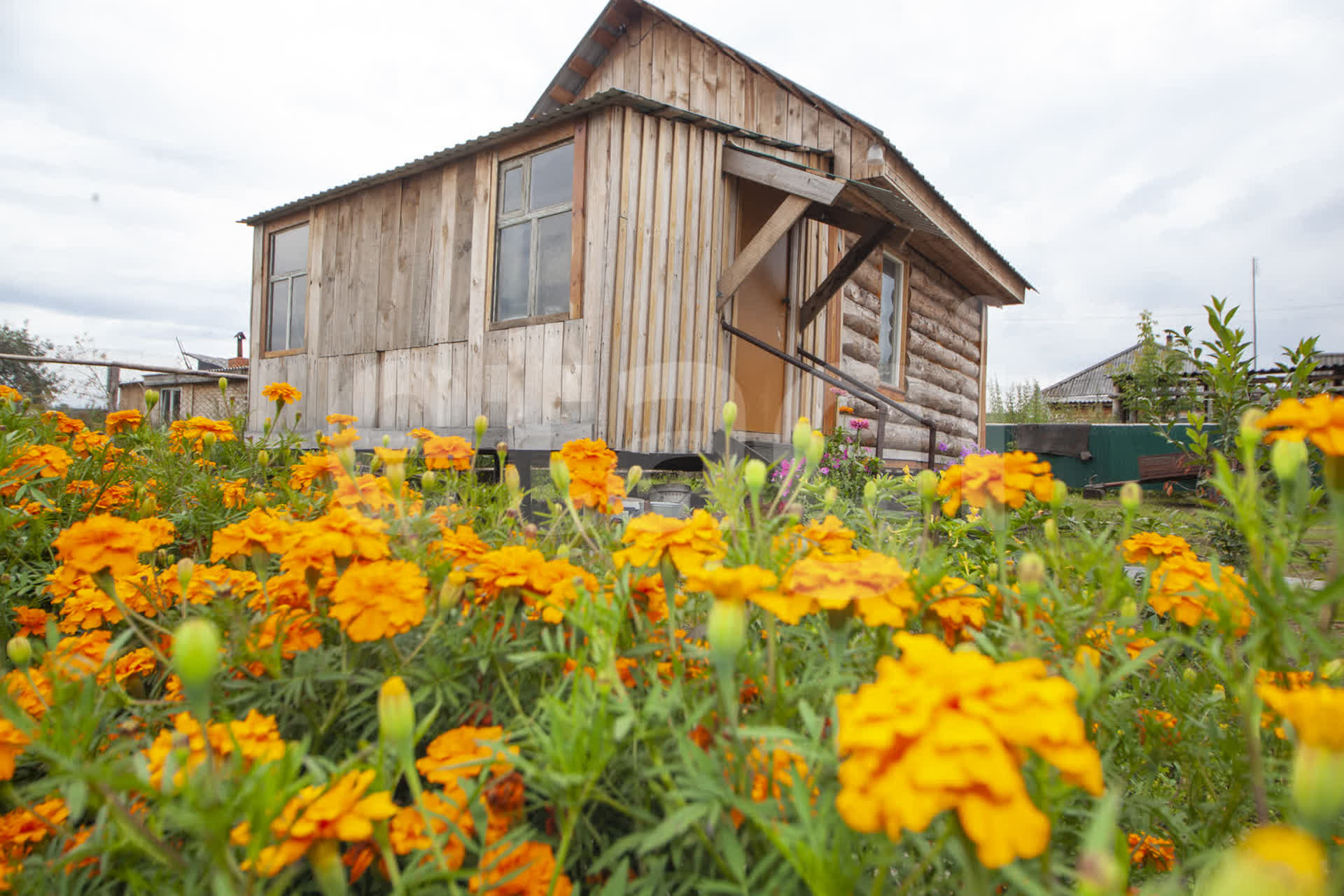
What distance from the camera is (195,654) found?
52cm

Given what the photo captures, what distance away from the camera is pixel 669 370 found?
429cm

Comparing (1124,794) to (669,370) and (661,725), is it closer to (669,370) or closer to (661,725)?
(661,725)

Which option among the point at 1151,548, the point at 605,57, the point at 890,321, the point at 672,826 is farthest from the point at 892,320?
the point at 672,826

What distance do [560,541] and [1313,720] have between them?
3.44ft

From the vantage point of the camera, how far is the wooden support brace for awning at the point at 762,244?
4.15 metres

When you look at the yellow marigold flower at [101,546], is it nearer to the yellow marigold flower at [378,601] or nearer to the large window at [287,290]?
the yellow marigold flower at [378,601]

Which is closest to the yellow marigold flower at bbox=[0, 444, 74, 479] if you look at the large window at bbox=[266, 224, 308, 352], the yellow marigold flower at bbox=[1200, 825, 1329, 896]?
the yellow marigold flower at bbox=[1200, 825, 1329, 896]

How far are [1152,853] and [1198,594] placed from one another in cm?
37

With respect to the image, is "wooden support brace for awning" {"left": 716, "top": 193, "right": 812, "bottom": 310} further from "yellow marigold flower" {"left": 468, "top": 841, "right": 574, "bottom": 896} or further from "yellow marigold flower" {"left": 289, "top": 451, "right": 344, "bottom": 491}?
"yellow marigold flower" {"left": 468, "top": 841, "right": 574, "bottom": 896}

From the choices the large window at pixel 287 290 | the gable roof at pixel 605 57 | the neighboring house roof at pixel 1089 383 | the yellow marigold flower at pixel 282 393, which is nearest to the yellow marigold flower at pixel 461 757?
the yellow marigold flower at pixel 282 393

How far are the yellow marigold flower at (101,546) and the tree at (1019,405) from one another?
16018 mm

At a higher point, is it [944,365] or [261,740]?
[944,365]

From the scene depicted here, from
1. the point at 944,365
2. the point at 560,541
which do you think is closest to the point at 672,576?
the point at 560,541

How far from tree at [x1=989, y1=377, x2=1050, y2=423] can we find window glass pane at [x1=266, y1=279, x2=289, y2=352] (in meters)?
13.7
